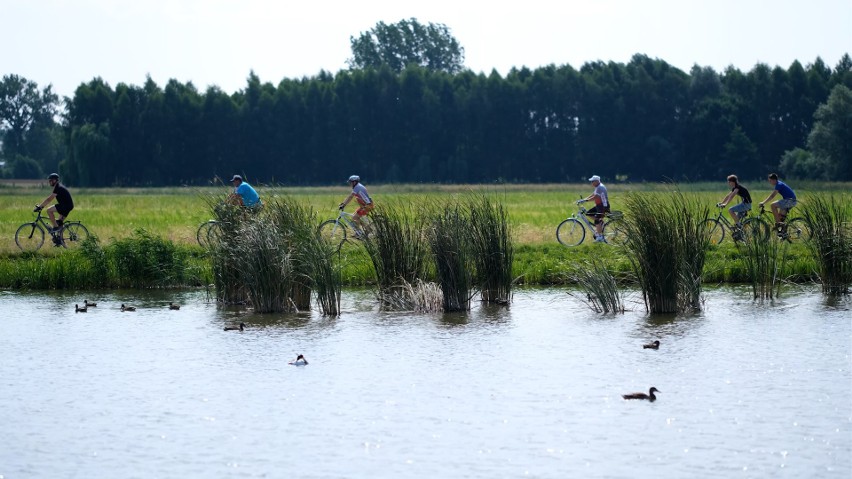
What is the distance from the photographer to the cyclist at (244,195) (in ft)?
66.5

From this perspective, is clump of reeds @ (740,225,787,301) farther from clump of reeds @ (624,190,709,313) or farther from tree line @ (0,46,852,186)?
tree line @ (0,46,852,186)

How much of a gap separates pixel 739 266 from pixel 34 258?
47.7 ft

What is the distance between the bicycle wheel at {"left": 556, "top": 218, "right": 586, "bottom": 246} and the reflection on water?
7393 millimetres

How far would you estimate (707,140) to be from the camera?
100125 mm

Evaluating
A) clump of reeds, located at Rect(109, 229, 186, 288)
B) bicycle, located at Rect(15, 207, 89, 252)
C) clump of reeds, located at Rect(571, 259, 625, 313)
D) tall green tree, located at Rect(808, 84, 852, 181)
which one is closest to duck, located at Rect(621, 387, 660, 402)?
clump of reeds, located at Rect(571, 259, 625, 313)

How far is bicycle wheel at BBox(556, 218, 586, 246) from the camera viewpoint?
27188mm

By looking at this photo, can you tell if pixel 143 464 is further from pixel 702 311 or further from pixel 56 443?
pixel 702 311

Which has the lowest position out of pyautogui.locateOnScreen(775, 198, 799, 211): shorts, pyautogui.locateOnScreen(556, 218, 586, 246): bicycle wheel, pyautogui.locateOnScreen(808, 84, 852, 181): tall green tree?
pyautogui.locateOnScreen(556, 218, 586, 246): bicycle wheel

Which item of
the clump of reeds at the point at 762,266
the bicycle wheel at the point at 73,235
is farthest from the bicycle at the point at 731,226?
the bicycle wheel at the point at 73,235

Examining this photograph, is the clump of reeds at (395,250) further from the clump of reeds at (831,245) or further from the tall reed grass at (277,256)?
the clump of reeds at (831,245)

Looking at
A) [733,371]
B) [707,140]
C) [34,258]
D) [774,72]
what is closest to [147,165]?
[707,140]

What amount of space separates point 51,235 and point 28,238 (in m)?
0.63

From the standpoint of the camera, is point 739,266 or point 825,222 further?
point 739,266

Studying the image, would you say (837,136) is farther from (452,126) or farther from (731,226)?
(731,226)
